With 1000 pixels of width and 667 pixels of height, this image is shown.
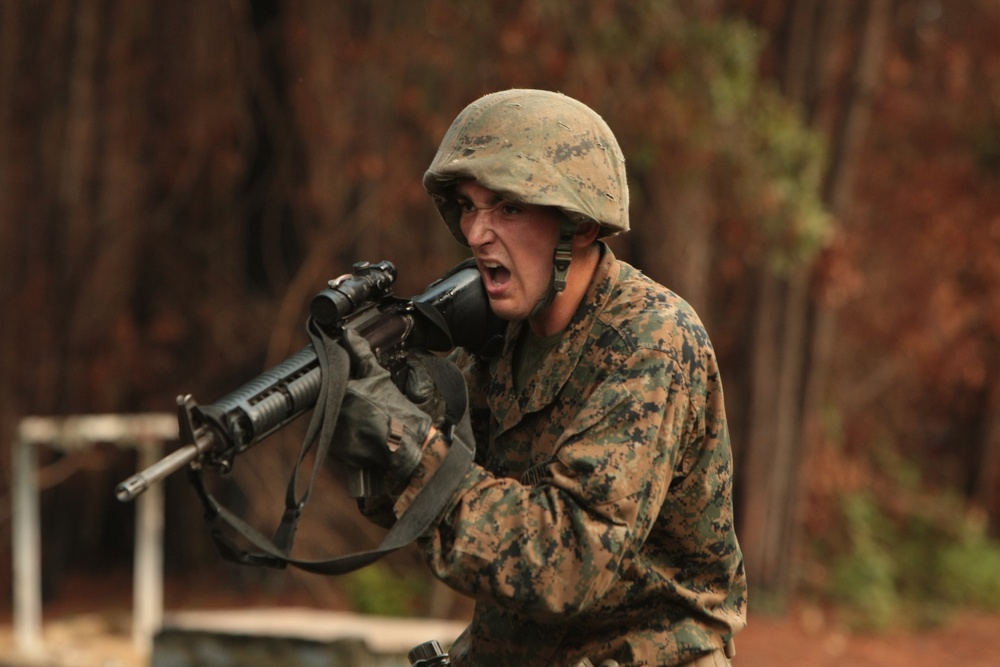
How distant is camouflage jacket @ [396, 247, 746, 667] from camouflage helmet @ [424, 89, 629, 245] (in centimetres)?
19

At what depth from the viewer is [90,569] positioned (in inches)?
420

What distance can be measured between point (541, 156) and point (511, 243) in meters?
0.20

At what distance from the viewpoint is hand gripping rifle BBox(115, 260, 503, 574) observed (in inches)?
104

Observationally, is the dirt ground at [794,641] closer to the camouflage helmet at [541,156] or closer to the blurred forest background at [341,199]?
the blurred forest background at [341,199]

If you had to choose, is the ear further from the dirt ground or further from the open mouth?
the dirt ground

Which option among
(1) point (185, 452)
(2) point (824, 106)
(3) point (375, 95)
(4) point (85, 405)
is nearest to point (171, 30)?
(3) point (375, 95)

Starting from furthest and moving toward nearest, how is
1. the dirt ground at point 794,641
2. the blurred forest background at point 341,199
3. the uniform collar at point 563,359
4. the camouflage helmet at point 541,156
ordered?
the blurred forest background at point 341,199, the dirt ground at point 794,641, the uniform collar at point 563,359, the camouflage helmet at point 541,156

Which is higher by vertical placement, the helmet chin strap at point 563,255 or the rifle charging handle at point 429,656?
the helmet chin strap at point 563,255

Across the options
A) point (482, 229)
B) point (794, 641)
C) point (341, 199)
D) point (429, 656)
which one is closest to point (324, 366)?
point (482, 229)

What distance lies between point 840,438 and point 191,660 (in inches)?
308

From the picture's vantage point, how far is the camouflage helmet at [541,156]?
115 inches

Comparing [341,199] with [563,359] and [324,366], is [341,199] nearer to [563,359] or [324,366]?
[563,359]

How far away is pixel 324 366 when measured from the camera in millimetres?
2771

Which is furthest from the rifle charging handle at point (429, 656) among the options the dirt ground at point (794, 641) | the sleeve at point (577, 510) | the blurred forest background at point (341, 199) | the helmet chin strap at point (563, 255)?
the blurred forest background at point (341, 199)
